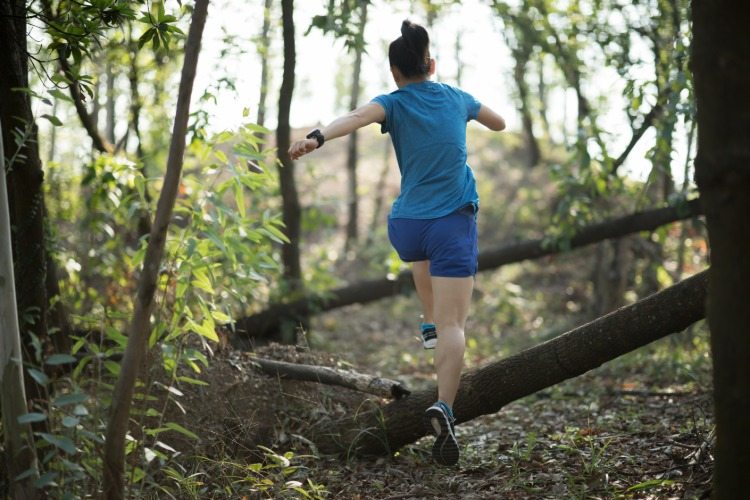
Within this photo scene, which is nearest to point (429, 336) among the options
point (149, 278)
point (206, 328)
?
point (206, 328)

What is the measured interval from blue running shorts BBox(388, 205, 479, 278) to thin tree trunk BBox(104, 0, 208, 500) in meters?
1.49

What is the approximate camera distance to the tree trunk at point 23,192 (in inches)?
166

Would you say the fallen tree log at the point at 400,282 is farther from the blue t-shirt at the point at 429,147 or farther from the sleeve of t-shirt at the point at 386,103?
the sleeve of t-shirt at the point at 386,103

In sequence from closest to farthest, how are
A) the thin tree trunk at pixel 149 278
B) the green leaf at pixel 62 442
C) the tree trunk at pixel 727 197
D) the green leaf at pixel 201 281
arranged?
1. the tree trunk at pixel 727 197
2. the green leaf at pixel 62 442
3. the thin tree trunk at pixel 149 278
4. the green leaf at pixel 201 281

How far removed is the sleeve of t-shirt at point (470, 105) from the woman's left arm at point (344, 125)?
51 cm

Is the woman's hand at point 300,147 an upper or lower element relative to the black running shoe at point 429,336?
upper

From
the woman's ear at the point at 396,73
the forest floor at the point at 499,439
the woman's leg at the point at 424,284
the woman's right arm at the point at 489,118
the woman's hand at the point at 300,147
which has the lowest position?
the forest floor at the point at 499,439

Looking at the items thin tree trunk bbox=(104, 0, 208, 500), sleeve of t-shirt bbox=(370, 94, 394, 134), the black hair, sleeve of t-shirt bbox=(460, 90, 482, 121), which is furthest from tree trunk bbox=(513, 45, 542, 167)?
thin tree trunk bbox=(104, 0, 208, 500)

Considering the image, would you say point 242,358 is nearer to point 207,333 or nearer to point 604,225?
point 207,333

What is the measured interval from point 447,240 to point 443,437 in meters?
0.99

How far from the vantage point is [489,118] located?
4.29m

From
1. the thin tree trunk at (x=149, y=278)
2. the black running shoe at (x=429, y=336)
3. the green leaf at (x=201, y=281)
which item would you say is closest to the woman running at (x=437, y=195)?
the black running shoe at (x=429, y=336)

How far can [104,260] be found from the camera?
805 cm

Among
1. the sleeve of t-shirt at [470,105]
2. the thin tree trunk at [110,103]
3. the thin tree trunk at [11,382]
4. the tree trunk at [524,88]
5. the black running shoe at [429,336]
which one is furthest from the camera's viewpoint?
the tree trunk at [524,88]
